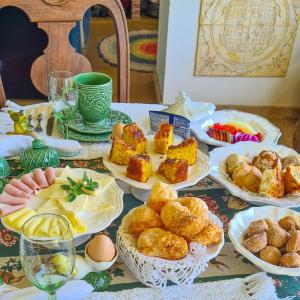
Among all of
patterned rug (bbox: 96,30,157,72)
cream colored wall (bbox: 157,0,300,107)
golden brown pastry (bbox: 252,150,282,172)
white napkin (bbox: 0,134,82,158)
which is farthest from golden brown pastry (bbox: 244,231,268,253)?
patterned rug (bbox: 96,30,157,72)

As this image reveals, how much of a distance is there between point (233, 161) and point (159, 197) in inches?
12.4

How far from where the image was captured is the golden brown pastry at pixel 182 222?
2.64 feet

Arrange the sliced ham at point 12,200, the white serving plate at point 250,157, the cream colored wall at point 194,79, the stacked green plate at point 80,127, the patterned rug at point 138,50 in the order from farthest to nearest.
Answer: the patterned rug at point 138,50 → the cream colored wall at point 194,79 → the stacked green plate at point 80,127 → the white serving plate at point 250,157 → the sliced ham at point 12,200

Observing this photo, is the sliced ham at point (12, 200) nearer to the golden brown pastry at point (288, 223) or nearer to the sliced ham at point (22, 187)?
the sliced ham at point (22, 187)

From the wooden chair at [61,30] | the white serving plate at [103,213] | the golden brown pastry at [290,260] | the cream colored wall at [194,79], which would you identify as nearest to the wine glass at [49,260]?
the white serving plate at [103,213]

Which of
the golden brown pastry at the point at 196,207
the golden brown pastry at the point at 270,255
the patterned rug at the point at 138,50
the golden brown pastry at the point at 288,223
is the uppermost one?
the golden brown pastry at the point at 196,207

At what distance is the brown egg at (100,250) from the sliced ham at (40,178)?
0.69ft

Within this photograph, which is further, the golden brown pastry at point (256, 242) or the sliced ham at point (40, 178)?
the sliced ham at point (40, 178)

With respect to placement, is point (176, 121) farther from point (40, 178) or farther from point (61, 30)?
point (61, 30)

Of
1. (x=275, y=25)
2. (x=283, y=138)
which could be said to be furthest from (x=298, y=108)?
(x=275, y=25)

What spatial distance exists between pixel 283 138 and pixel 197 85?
0.63m

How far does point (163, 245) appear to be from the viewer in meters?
0.79

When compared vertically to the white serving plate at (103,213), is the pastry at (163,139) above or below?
above

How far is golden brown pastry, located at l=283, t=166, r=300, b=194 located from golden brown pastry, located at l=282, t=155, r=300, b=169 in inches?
2.1
